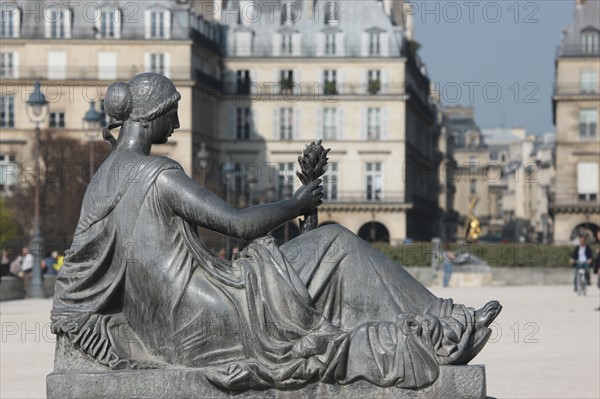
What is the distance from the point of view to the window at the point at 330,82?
84.1m

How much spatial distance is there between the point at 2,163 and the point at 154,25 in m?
10.5

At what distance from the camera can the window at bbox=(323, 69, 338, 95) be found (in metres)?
84.1

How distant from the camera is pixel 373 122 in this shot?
86.9m

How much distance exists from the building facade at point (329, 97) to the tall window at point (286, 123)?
5 centimetres

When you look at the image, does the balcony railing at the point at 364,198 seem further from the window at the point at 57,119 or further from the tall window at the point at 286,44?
the window at the point at 57,119

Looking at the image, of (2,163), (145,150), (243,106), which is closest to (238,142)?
(243,106)

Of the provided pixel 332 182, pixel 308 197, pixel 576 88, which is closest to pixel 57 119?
pixel 332 182

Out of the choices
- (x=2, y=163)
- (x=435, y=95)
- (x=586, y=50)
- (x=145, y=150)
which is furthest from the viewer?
(x=435, y=95)

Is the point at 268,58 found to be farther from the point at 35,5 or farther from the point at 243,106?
the point at 35,5

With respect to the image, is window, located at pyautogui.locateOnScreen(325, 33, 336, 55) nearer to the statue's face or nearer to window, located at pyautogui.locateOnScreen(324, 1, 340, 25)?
window, located at pyautogui.locateOnScreen(324, 1, 340, 25)

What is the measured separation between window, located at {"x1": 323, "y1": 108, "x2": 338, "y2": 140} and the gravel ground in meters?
57.6

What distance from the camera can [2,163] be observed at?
243 ft

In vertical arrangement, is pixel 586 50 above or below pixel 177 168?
above

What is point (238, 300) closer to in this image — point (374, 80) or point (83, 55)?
point (83, 55)
